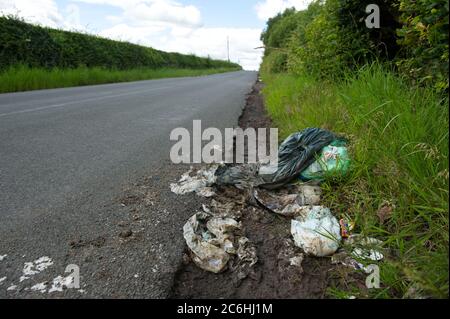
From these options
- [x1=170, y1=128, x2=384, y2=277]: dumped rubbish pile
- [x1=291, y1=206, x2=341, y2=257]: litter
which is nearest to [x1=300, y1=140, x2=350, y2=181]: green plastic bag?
[x1=170, y1=128, x2=384, y2=277]: dumped rubbish pile

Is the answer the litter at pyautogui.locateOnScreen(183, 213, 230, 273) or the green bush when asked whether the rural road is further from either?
the green bush

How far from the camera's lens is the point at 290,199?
7.52ft

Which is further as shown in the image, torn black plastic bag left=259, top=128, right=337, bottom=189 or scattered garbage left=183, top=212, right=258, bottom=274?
torn black plastic bag left=259, top=128, right=337, bottom=189

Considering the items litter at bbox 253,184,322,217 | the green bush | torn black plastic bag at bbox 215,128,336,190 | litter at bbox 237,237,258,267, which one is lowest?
litter at bbox 237,237,258,267

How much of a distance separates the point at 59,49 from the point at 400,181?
14831 mm

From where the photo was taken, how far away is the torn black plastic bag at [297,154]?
2.47 m

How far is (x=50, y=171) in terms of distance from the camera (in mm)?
2877

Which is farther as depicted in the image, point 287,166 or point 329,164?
point 287,166

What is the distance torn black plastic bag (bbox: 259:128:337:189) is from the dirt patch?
0.54 metres

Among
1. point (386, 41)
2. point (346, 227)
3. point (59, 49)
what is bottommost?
point (346, 227)

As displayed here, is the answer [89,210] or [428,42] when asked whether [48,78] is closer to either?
[89,210]

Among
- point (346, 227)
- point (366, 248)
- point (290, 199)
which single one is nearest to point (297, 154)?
point (290, 199)

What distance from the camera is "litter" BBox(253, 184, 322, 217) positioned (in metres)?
2.18

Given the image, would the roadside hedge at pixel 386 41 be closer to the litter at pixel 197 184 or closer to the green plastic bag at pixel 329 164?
the green plastic bag at pixel 329 164
